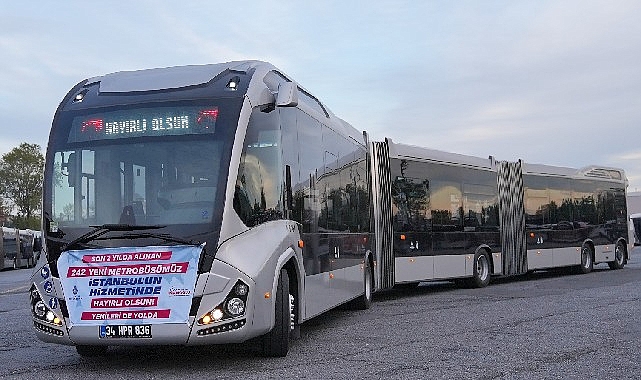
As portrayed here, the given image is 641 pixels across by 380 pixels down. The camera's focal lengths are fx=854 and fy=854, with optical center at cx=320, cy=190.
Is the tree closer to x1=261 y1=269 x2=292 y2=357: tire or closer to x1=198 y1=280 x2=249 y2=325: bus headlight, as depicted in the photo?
x1=261 y1=269 x2=292 y2=357: tire

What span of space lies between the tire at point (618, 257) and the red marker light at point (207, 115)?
2079cm

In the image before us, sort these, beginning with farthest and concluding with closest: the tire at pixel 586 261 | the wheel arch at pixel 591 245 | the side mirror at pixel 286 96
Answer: the wheel arch at pixel 591 245 < the tire at pixel 586 261 < the side mirror at pixel 286 96

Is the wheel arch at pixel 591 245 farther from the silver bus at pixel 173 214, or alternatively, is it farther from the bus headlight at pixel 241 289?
the bus headlight at pixel 241 289

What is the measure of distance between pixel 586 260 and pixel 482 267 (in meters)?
6.00

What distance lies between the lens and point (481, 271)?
19.8 m

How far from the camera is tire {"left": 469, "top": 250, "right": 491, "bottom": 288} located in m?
Result: 19.5

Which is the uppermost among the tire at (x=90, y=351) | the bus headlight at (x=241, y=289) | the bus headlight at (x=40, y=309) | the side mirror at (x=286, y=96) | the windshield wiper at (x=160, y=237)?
the side mirror at (x=286, y=96)

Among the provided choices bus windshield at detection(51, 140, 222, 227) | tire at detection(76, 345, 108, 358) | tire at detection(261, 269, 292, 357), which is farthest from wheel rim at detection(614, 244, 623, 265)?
bus windshield at detection(51, 140, 222, 227)

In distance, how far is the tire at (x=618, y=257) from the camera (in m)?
26.5

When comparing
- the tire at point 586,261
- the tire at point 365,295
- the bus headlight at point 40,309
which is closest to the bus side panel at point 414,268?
the tire at point 365,295

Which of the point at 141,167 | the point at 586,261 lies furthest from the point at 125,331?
the point at 586,261

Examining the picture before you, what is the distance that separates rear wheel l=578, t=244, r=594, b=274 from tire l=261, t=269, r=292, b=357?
56.9 feet

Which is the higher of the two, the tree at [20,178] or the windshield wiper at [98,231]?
the tree at [20,178]

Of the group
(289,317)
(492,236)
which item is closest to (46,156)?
(289,317)
